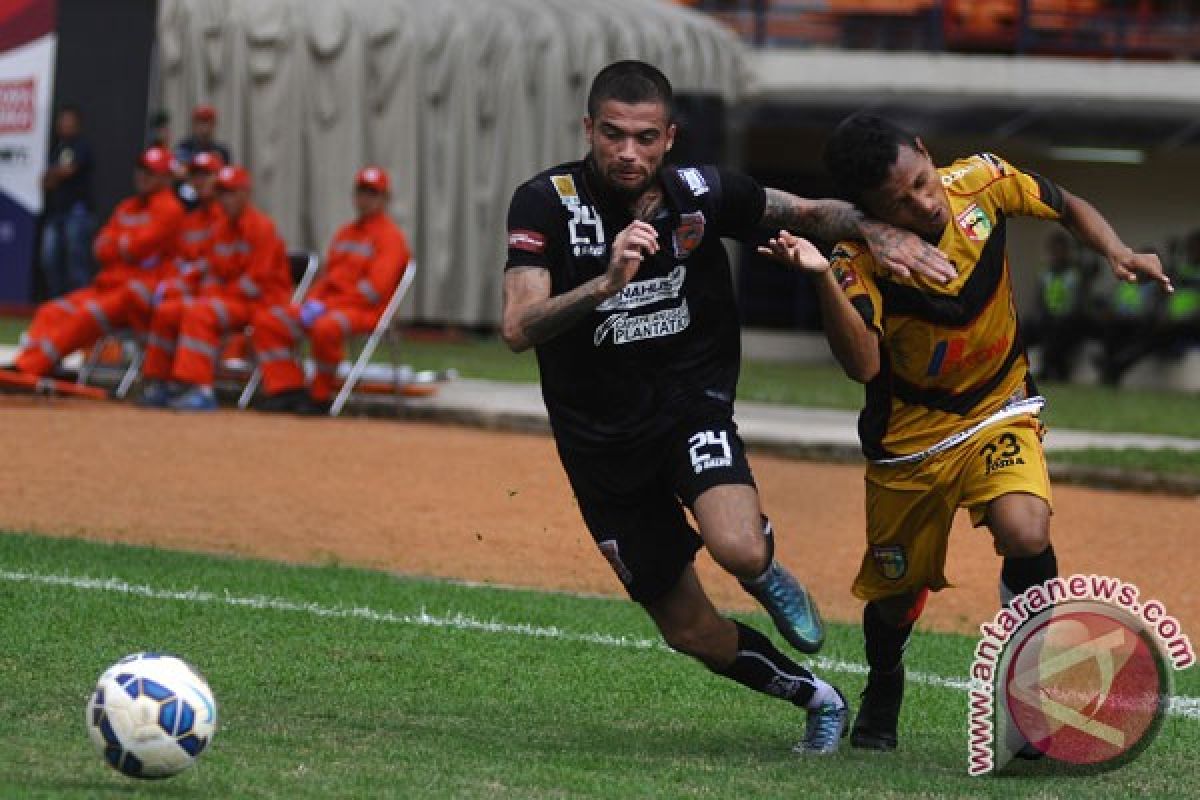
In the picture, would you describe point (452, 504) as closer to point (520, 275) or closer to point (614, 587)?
point (614, 587)

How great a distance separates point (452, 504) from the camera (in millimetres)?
13805

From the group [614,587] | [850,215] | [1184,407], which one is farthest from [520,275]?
[1184,407]

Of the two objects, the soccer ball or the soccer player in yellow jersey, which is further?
the soccer player in yellow jersey

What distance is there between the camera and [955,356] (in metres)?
7.41

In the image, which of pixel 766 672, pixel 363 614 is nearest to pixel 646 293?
pixel 766 672

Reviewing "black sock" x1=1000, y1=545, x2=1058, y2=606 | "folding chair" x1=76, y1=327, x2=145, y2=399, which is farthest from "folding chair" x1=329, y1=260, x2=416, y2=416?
"black sock" x1=1000, y1=545, x2=1058, y2=606

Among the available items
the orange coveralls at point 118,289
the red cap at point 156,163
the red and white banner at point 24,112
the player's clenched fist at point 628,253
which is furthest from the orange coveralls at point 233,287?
the player's clenched fist at point 628,253

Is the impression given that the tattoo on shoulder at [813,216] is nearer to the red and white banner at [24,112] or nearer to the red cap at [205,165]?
the red cap at [205,165]

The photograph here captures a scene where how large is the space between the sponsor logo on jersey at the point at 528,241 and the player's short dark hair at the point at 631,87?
0.40 m

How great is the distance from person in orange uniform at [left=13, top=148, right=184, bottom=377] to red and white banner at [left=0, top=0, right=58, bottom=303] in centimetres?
772

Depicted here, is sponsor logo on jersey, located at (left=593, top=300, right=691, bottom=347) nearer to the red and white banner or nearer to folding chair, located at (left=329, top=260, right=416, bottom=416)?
folding chair, located at (left=329, top=260, right=416, bottom=416)

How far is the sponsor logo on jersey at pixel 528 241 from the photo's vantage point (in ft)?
23.7

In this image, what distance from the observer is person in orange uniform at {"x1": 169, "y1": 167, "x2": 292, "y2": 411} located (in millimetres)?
17969

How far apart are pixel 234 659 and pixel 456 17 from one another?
56.8 feet
